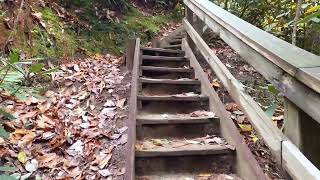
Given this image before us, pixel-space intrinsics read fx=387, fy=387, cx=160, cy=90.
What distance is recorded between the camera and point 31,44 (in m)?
5.22

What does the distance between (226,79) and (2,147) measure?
6.58ft

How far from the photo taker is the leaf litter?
→ 319 cm

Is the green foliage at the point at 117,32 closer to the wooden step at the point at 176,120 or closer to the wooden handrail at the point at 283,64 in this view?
the wooden step at the point at 176,120

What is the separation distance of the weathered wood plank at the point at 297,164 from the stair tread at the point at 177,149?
123 centimetres

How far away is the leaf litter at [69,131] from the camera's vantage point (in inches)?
125

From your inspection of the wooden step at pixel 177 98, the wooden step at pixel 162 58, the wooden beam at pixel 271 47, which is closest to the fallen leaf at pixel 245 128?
the wooden step at pixel 177 98

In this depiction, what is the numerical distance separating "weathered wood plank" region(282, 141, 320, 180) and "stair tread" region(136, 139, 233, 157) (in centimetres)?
123

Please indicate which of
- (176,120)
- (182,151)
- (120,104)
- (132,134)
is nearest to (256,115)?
(182,151)

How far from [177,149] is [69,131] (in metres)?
1.15

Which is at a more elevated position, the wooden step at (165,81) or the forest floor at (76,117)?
the wooden step at (165,81)

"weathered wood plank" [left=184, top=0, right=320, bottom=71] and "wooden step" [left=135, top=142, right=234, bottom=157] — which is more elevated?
"weathered wood plank" [left=184, top=0, right=320, bottom=71]

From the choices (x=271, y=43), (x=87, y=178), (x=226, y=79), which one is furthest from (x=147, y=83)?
(x=271, y=43)

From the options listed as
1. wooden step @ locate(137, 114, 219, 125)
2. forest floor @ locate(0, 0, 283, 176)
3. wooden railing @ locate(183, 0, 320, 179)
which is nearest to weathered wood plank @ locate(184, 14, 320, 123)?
wooden railing @ locate(183, 0, 320, 179)

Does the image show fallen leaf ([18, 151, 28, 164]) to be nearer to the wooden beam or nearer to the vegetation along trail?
the vegetation along trail
